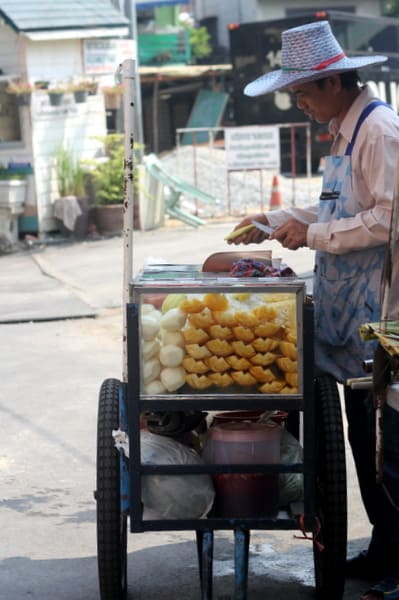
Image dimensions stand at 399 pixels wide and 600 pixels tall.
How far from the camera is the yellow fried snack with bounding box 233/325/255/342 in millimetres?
3746

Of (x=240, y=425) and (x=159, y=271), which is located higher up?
(x=159, y=271)

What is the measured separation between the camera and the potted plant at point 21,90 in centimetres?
1580

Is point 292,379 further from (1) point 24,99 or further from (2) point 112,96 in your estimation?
(2) point 112,96

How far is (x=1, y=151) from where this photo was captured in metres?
16.1

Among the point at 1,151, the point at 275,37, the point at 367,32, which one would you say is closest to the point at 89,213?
the point at 1,151

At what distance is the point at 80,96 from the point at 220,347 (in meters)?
13.3

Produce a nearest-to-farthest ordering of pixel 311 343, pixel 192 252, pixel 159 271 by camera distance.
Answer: pixel 311 343
pixel 159 271
pixel 192 252

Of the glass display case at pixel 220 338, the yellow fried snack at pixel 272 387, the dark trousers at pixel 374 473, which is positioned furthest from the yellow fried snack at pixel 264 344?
the dark trousers at pixel 374 473

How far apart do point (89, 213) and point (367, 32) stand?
11331 millimetres

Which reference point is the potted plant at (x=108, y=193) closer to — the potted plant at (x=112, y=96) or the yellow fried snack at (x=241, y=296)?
the potted plant at (x=112, y=96)

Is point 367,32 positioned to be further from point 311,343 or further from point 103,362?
point 311,343

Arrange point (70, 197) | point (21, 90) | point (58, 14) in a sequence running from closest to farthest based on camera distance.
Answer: point (21, 90) → point (70, 197) → point (58, 14)

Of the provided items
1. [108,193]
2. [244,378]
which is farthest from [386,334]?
[108,193]

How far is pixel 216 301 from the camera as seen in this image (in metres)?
3.77
